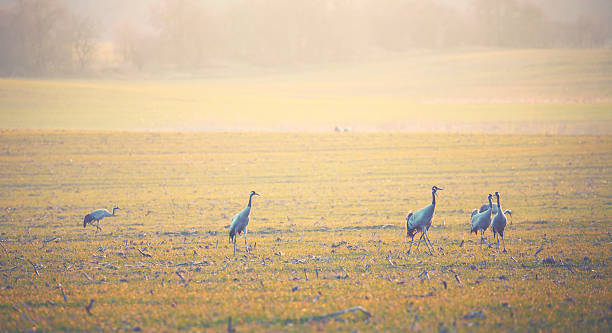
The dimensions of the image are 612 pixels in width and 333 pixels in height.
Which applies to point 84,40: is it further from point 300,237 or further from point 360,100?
point 300,237

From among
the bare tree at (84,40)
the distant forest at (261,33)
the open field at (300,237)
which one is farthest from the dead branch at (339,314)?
the bare tree at (84,40)

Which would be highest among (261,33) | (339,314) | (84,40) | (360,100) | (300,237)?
(261,33)

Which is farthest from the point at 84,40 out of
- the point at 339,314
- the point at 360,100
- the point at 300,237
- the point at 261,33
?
the point at 339,314

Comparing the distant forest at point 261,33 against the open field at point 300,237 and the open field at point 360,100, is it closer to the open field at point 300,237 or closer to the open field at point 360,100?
the open field at point 360,100

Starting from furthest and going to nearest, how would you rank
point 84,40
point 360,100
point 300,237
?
point 84,40 → point 360,100 → point 300,237

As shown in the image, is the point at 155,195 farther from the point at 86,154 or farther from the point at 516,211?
the point at 516,211

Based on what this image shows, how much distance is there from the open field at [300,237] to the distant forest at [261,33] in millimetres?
68092

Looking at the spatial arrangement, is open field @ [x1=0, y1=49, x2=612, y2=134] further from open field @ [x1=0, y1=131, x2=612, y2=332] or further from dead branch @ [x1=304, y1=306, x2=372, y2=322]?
dead branch @ [x1=304, y1=306, x2=372, y2=322]

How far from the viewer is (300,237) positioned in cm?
1686

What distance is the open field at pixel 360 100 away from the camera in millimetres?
55656

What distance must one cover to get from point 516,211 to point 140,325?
18839 millimetres

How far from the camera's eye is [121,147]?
1636 inches

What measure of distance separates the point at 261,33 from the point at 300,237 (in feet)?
407

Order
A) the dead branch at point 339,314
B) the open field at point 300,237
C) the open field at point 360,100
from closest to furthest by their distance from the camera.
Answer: the dead branch at point 339,314, the open field at point 300,237, the open field at point 360,100
